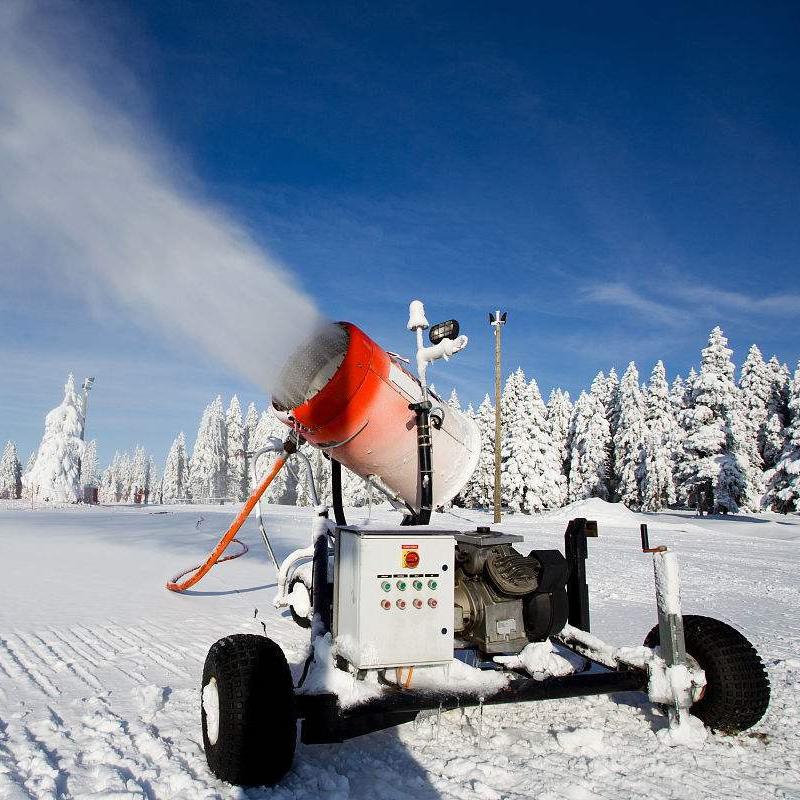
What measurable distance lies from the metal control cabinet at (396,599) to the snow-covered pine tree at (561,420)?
58170mm

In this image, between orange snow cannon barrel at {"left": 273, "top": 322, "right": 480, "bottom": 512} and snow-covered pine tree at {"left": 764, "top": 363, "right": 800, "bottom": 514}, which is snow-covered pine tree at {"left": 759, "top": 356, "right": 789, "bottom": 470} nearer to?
snow-covered pine tree at {"left": 764, "top": 363, "right": 800, "bottom": 514}

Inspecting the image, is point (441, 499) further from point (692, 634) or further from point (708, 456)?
point (708, 456)

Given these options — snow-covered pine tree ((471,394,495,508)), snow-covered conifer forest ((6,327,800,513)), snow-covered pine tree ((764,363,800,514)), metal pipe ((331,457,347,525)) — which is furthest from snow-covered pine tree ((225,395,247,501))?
metal pipe ((331,457,347,525))

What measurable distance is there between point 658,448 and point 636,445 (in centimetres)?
251

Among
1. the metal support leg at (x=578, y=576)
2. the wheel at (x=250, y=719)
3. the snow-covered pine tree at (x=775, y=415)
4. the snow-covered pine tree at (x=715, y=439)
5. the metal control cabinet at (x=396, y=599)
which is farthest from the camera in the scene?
the snow-covered pine tree at (x=775, y=415)

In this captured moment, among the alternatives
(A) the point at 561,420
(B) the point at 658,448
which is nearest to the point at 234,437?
(A) the point at 561,420

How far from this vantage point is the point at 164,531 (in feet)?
73.7

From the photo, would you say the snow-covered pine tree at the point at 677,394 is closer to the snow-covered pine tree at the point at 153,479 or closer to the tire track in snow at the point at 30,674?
the tire track in snow at the point at 30,674

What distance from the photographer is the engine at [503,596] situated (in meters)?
5.23

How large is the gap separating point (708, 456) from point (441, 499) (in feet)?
140

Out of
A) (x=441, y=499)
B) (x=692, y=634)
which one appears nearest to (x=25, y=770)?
(x=441, y=499)

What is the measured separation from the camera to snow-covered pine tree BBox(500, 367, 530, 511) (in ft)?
162

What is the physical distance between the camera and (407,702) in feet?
13.8

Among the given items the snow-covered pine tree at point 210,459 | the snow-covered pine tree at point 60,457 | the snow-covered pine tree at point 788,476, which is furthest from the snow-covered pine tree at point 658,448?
the snow-covered pine tree at point 210,459
